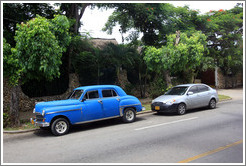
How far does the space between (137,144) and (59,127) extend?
3.28 m

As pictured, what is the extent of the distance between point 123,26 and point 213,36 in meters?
10.2

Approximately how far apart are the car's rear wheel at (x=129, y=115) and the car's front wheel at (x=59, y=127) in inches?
102

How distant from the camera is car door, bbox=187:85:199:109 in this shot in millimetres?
11391

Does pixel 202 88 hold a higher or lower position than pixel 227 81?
lower

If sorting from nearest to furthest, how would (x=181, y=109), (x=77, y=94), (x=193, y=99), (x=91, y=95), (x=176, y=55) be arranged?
(x=91, y=95)
(x=77, y=94)
(x=181, y=109)
(x=193, y=99)
(x=176, y=55)

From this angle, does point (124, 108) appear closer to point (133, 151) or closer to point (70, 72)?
point (133, 151)

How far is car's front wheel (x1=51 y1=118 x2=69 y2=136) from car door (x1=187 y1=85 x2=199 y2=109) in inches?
254

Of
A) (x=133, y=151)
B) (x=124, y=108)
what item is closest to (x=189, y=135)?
(x=133, y=151)

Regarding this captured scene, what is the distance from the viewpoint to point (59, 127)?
26.4ft

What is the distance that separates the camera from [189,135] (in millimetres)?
7055

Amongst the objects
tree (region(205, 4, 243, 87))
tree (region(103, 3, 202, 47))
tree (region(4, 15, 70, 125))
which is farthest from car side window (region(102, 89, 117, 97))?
tree (region(205, 4, 243, 87))

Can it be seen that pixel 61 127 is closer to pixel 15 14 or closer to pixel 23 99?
pixel 23 99

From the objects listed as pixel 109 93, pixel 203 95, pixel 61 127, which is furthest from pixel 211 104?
pixel 61 127

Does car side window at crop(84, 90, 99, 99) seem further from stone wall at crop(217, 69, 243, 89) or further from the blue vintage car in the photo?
stone wall at crop(217, 69, 243, 89)
